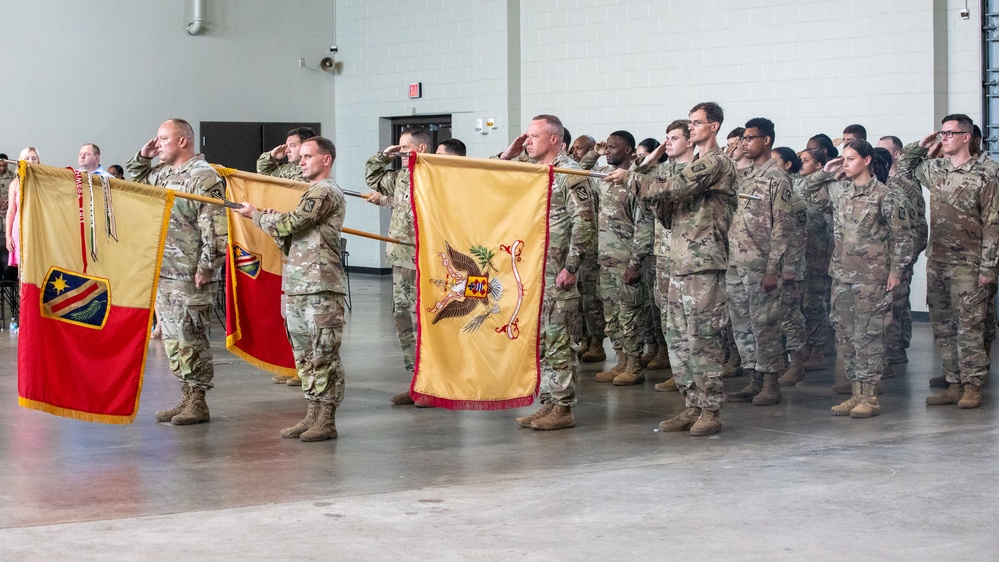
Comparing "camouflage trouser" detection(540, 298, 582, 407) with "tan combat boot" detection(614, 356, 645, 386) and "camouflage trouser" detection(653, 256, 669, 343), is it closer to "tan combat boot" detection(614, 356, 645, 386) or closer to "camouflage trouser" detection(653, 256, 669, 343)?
"camouflage trouser" detection(653, 256, 669, 343)

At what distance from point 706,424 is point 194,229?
312 centimetres

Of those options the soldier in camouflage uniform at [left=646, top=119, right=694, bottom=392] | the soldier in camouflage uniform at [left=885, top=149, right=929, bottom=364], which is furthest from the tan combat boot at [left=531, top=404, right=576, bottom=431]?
the soldier in camouflage uniform at [left=885, top=149, right=929, bottom=364]

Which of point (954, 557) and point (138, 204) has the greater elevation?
point (138, 204)

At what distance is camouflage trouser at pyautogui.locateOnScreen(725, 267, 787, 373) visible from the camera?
26.0 ft

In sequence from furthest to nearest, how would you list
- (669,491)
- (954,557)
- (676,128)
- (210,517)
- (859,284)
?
(859,284) → (676,128) → (669,491) → (210,517) → (954,557)

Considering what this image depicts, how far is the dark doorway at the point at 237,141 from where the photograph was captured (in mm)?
17656

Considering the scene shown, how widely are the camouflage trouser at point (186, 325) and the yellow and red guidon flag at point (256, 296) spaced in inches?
12.0

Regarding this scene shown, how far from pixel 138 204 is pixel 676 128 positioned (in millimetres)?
3022

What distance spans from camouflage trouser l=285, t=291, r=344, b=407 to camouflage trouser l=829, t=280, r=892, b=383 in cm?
316

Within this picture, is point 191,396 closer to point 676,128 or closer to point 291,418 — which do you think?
point 291,418

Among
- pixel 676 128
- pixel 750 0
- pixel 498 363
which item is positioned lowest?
pixel 498 363

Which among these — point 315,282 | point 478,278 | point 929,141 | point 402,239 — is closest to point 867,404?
point 929,141

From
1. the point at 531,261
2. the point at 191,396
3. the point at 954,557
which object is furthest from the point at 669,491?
the point at 191,396

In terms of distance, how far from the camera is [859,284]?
296 inches
